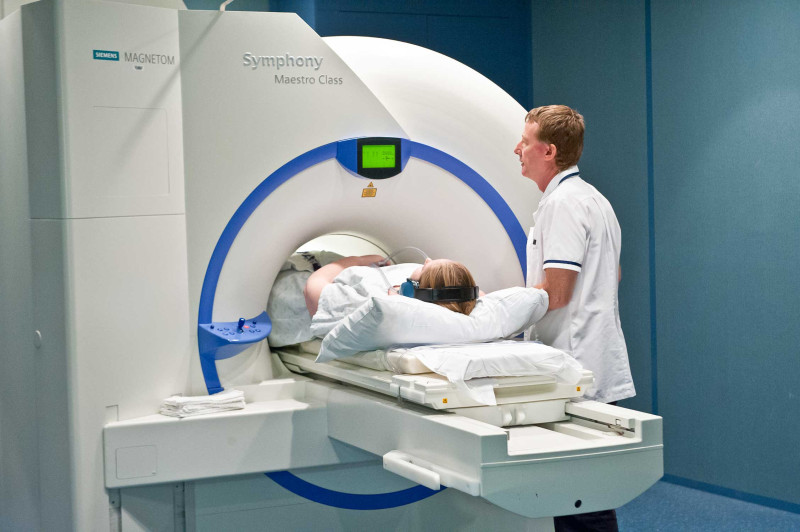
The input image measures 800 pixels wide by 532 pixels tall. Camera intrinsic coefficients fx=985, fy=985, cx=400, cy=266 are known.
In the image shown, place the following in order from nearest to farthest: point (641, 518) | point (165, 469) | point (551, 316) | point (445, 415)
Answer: point (445, 415) → point (165, 469) → point (551, 316) → point (641, 518)

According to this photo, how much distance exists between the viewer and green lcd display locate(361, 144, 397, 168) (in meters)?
2.65

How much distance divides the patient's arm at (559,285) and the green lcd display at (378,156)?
531 millimetres

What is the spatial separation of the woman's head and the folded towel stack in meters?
0.56

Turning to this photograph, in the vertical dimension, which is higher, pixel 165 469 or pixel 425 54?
pixel 425 54

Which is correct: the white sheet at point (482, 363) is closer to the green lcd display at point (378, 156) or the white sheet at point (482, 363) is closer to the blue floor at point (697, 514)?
the green lcd display at point (378, 156)

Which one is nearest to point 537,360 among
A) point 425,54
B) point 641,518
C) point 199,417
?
point 199,417

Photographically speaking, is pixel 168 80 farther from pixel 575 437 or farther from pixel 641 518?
pixel 641 518

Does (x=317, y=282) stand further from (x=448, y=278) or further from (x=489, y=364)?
(x=489, y=364)

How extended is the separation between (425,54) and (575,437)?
1279mm

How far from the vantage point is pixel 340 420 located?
2438mm

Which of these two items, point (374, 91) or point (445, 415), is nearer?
point (445, 415)

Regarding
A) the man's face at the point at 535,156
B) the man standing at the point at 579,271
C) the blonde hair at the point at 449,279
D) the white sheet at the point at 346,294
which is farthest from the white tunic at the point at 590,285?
the white sheet at the point at 346,294

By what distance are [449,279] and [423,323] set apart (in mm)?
175

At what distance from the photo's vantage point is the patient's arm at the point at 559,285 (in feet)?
8.12
